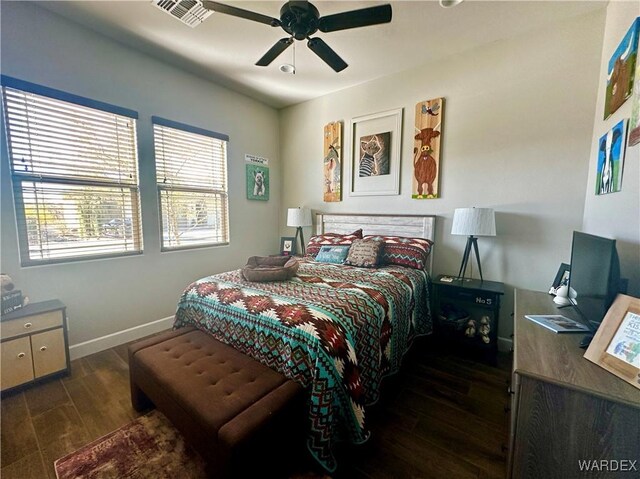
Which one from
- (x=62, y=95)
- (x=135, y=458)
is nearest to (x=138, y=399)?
(x=135, y=458)

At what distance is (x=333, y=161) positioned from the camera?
3.70 m

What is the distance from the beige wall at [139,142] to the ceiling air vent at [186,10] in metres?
0.91

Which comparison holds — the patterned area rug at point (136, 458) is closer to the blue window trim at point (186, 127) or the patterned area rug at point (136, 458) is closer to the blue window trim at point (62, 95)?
the blue window trim at point (62, 95)

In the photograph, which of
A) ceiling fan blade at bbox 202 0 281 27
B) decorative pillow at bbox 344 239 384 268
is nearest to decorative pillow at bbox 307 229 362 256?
decorative pillow at bbox 344 239 384 268

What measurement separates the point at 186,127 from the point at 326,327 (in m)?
2.92

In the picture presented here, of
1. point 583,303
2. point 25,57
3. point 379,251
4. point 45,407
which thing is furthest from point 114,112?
point 583,303

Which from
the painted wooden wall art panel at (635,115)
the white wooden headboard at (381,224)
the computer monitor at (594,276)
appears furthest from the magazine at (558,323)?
the white wooden headboard at (381,224)

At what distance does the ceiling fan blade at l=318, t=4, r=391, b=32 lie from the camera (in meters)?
1.64

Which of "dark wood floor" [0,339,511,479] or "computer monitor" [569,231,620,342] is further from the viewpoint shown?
"dark wood floor" [0,339,511,479]

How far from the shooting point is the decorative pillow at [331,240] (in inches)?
126

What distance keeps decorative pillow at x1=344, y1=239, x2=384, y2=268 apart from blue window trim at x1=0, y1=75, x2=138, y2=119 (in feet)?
8.71

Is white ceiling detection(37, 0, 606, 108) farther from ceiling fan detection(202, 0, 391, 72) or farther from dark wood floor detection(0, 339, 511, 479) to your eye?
dark wood floor detection(0, 339, 511, 479)

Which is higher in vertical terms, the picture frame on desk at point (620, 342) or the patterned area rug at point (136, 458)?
the picture frame on desk at point (620, 342)

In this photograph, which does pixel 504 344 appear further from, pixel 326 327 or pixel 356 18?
pixel 356 18
